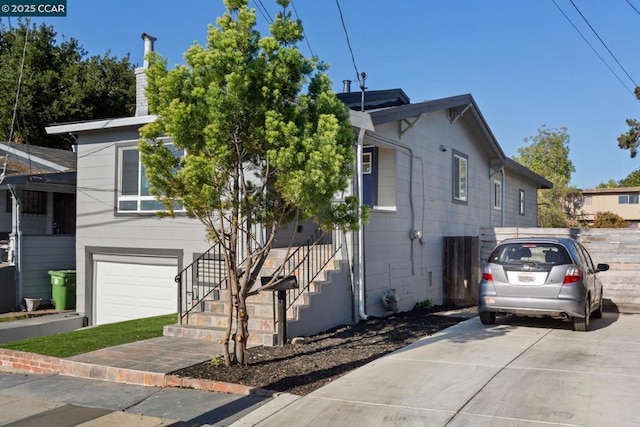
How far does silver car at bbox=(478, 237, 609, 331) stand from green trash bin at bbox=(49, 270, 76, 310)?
10.5 meters

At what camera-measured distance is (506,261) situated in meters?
10.1

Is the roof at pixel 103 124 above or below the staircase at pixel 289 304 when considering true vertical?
above

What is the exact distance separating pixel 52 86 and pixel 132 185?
18816mm

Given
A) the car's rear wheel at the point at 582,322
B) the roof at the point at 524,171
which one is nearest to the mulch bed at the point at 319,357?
the car's rear wheel at the point at 582,322

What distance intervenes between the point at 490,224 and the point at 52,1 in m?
14.1

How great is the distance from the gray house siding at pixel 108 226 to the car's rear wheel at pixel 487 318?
5969mm

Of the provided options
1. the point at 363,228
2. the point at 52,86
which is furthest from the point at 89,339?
the point at 52,86

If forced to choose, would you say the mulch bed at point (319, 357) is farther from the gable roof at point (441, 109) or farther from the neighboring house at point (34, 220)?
the neighboring house at point (34, 220)

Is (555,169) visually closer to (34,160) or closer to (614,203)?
(614,203)

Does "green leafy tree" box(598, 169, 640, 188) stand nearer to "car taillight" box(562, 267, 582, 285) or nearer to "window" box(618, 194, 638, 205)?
"window" box(618, 194, 638, 205)

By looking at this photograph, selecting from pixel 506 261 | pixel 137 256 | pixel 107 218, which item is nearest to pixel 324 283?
pixel 506 261

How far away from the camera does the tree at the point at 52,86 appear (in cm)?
2847

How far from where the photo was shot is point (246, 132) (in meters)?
6.95

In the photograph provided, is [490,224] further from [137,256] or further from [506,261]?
[137,256]
